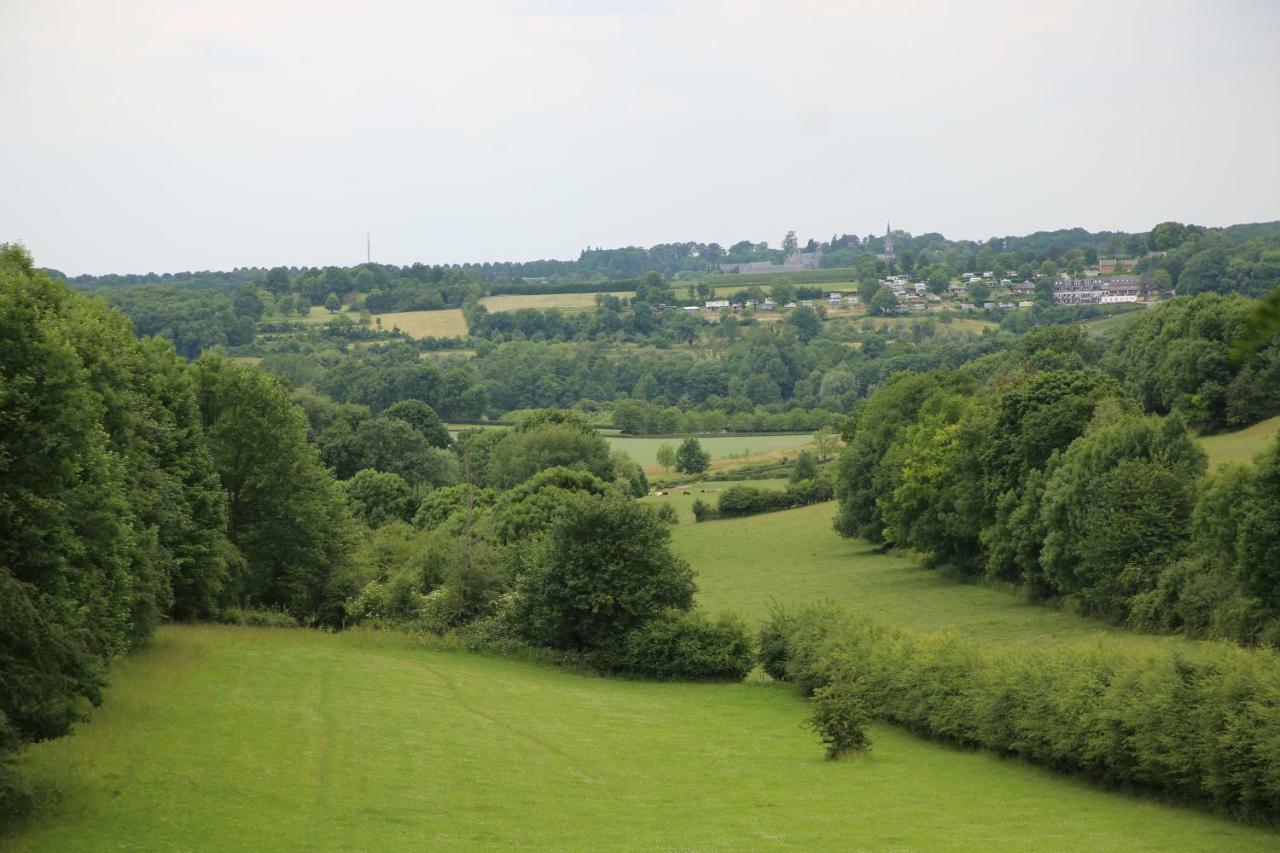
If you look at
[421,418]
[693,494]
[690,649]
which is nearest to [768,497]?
[693,494]

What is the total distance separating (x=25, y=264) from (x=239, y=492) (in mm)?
19682

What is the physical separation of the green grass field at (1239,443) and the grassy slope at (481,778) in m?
41.8

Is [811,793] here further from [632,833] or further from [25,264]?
[25,264]

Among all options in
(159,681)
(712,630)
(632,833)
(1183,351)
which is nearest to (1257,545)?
(712,630)

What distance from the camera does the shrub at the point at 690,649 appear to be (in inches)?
1962

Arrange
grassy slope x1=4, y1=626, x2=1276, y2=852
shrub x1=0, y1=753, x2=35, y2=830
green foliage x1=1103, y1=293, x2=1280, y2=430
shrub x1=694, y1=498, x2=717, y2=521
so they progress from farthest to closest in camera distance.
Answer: shrub x1=694, y1=498, x2=717, y2=521 < green foliage x1=1103, y1=293, x2=1280, y2=430 < grassy slope x1=4, y1=626, x2=1276, y2=852 < shrub x1=0, y1=753, x2=35, y2=830

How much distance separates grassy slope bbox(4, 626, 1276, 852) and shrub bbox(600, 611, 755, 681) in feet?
23.8

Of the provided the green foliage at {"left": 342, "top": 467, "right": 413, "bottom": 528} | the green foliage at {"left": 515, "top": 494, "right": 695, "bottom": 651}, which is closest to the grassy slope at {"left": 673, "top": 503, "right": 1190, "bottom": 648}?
the green foliage at {"left": 515, "top": 494, "right": 695, "bottom": 651}

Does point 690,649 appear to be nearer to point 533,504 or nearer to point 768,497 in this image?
point 533,504

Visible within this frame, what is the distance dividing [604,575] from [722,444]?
9547cm

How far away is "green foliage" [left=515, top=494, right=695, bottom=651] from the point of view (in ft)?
166

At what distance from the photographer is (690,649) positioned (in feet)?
164

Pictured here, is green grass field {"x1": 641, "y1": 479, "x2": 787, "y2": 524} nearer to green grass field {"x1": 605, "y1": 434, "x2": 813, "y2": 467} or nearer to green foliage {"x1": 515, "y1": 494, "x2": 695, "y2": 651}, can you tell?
green grass field {"x1": 605, "y1": 434, "x2": 813, "y2": 467}

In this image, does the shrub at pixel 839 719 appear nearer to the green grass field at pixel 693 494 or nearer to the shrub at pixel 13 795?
the shrub at pixel 13 795
